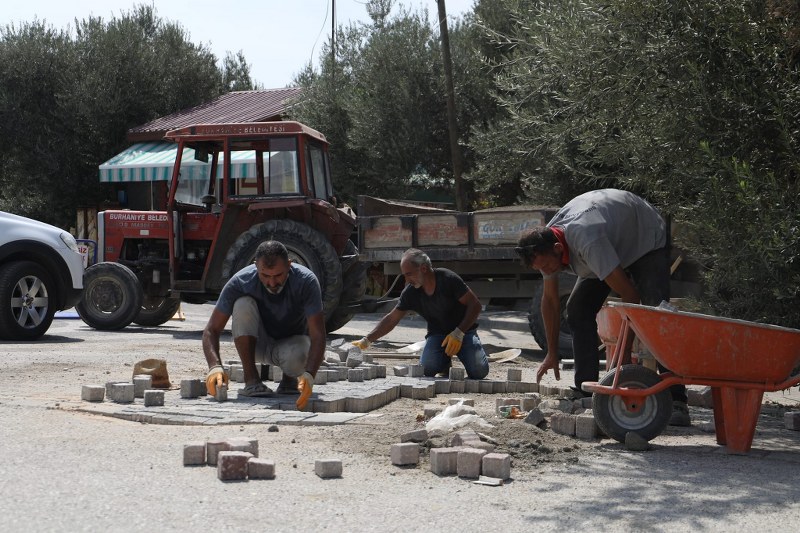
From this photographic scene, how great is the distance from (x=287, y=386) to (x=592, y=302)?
7.23 ft

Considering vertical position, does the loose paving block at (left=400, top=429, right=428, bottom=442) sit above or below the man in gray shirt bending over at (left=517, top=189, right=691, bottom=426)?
below

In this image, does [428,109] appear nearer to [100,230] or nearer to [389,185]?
[389,185]

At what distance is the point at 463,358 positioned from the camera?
8602mm

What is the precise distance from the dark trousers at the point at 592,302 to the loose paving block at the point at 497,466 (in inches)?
84.6

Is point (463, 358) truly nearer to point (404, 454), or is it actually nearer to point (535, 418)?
point (535, 418)

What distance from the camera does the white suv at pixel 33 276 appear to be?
36.8 feet

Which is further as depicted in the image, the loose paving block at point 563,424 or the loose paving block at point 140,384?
the loose paving block at point 140,384

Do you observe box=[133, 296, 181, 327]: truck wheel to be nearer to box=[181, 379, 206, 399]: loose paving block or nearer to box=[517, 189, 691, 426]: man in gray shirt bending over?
box=[181, 379, 206, 399]: loose paving block

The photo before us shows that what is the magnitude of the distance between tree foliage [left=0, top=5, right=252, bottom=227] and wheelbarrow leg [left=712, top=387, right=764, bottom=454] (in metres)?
25.1

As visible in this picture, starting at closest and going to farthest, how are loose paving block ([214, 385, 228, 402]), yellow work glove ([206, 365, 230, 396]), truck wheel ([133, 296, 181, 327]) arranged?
yellow work glove ([206, 365, 230, 396])
loose paving block ([214, 385, 228, 402])
truck wheel ([133, 296, 181, 327])

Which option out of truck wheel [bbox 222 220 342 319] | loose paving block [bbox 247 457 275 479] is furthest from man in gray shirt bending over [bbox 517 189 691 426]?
truck wheel [bbox 222 220 342 319]

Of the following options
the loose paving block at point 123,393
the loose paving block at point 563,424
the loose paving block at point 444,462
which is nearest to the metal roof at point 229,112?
the loose paving block at point 123,393

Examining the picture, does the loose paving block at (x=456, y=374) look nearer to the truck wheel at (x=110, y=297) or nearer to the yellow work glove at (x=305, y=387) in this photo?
the yellow work glove at (x=305, y=387)

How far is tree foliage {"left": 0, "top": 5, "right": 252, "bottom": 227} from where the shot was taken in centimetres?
2808
